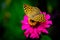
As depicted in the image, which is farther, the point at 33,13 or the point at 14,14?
the point at 14,14

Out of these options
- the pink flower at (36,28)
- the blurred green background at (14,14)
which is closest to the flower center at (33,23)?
the pink flower at (36,28)

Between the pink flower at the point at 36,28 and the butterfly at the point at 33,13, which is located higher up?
the butterfly at the point at 33,13

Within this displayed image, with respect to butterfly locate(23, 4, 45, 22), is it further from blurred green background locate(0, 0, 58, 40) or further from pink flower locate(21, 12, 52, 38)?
blurred green background locate(0, 0, 58, 40)

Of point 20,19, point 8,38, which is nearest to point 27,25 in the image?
point 20,19

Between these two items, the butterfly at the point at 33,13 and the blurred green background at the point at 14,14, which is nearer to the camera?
the butterfly at the point at 33,13

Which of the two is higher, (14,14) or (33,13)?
(33,13)

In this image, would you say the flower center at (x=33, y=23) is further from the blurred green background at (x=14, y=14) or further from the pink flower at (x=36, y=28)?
the blurred green background at (x=14, y=14)

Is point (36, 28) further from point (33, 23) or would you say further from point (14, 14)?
point (14, 14)

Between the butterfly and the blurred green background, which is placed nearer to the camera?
the butterfly

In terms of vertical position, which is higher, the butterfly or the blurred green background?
the butterfly

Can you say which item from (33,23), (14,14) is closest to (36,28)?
(33,23)

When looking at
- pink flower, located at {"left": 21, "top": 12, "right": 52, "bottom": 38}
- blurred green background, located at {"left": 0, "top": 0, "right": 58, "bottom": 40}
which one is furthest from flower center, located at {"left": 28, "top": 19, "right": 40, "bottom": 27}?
blurred green background, located at {"left": 0, "top": 0, "right": 58, "bottom": 40}
